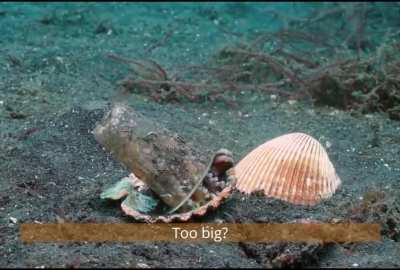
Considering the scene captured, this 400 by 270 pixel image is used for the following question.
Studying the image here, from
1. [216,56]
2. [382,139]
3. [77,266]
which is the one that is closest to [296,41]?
[216,56]

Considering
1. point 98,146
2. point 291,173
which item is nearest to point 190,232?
point 291,173

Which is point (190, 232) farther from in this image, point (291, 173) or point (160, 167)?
point (291, 173)

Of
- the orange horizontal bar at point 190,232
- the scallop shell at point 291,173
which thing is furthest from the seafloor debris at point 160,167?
the scallop shell at point 291,173

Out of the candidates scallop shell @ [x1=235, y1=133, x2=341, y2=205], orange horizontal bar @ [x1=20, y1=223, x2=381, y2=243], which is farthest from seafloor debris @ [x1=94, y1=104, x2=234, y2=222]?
scallop shell @ [x1=235, y1=133, x2=341, y2=205]

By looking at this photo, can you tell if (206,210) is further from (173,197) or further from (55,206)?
(55,206)

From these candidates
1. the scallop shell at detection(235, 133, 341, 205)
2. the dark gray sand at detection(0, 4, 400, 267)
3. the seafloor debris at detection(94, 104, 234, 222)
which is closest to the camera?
the dark gray sand at detection(0, 4, 400, 267)

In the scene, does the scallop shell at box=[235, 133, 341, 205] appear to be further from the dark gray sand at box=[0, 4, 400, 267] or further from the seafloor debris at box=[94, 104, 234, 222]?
the seafloor debris at box=[94, 104, 234, 222]

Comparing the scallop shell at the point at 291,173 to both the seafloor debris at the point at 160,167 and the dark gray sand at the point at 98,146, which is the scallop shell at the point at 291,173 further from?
the seafloor debris at the point at 160,167
